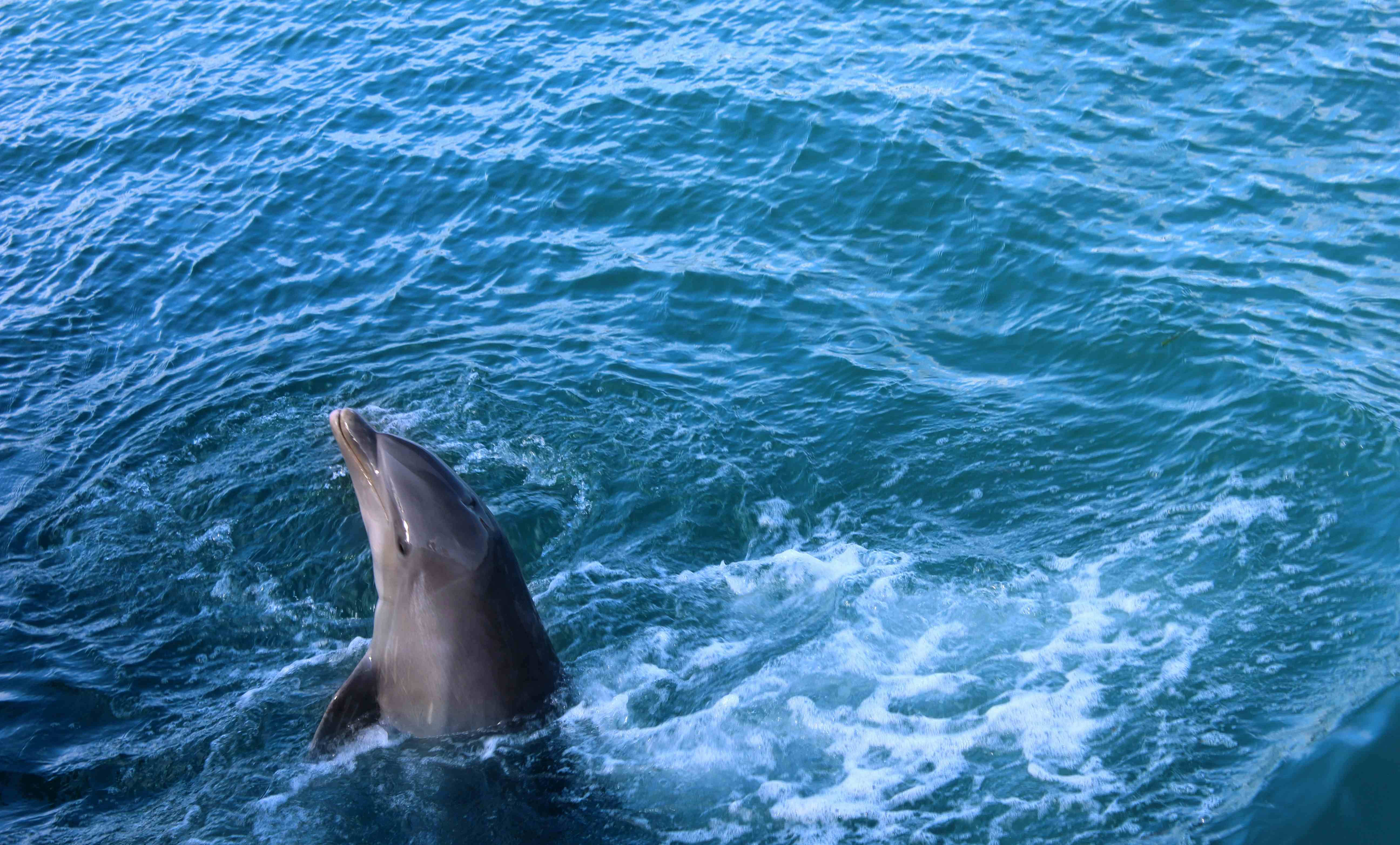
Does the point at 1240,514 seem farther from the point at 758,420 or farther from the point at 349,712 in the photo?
the point at 349,712

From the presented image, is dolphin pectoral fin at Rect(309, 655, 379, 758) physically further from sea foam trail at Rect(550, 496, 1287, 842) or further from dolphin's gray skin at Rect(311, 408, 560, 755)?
sea foam trail at Rect(550, 496, 1287, 842)

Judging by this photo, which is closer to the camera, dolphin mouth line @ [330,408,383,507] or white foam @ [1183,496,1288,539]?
dolphin mouth line @ [330,408,383,507]

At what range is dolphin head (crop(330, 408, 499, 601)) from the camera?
6691mm

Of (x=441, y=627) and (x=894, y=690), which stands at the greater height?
(x=441, y=627)

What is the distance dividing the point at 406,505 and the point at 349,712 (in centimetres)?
135

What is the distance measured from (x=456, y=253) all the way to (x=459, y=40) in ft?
23.9

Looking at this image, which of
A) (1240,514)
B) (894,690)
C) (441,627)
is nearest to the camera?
(441,627)

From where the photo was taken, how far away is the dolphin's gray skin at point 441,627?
6621 millimetres

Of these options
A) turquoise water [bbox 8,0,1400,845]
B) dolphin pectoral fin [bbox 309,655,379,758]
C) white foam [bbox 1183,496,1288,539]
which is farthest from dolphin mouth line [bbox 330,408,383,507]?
white foam [bbox 1183,496,1288,539]

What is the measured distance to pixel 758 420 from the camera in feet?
32.5

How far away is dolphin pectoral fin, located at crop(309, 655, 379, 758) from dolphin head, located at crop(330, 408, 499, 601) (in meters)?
0.53

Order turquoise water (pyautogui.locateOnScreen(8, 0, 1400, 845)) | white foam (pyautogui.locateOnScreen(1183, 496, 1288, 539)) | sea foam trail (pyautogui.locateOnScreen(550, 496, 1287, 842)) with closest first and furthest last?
sea foam trail (pyautogui.locateOnScreen(550, 496, 1287, 842)) < turquoise water (pyautogui.locateOnScreen(8, 0, 1400, 845)) < white foam (pyautogui.locateOnScreen(1183, 496, 1288, 539))

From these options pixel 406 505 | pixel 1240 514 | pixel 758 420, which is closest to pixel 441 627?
pixel 406 505

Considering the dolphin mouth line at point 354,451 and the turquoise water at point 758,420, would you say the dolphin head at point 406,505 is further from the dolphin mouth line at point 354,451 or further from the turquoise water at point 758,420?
the turquoise water at point 758,420
